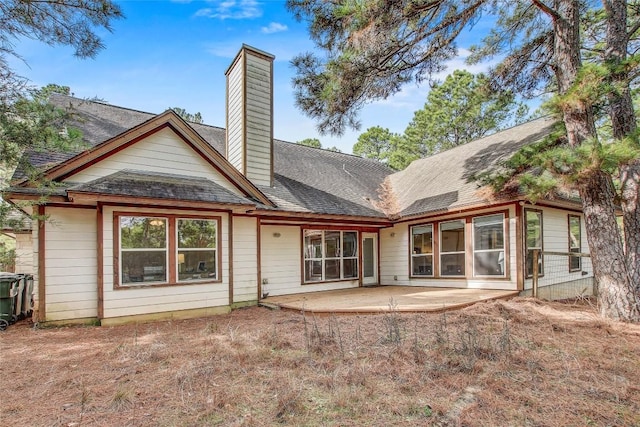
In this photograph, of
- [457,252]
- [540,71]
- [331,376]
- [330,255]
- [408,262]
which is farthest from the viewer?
[408,262]

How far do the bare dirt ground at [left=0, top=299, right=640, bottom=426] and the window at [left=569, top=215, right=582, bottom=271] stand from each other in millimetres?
4986

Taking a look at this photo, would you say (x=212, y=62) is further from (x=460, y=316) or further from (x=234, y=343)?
(x=460, y=316)

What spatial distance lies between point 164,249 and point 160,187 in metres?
1.29

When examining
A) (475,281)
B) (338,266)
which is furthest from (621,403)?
(338,266)

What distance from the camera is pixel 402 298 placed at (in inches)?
324

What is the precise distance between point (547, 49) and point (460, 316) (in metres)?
6.85

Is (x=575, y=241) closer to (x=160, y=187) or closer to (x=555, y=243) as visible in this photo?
(x=555, y=243)

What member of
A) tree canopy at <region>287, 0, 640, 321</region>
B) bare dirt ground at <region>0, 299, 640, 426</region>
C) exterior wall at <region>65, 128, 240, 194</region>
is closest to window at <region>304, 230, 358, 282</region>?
exterior wall at <region>65, 128, 240, 194</region>

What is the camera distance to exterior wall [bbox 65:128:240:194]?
6840 mm

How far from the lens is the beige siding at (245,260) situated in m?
8.28

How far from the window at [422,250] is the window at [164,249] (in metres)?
6.11

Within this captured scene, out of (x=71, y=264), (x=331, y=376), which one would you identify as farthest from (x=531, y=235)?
(x=71, y=264)

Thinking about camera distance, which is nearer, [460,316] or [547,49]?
[460,316]

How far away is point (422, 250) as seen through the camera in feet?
35.1
